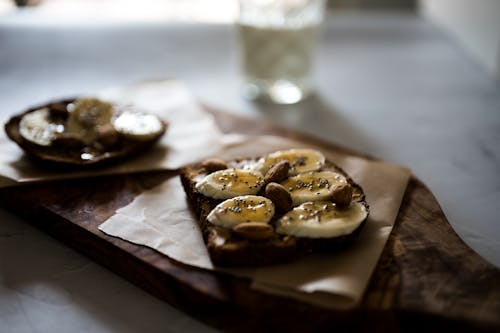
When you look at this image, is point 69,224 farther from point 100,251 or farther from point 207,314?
point 207,314

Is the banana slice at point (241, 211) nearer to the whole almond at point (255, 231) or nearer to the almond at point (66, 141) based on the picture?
the whole almond at point (255, 231)

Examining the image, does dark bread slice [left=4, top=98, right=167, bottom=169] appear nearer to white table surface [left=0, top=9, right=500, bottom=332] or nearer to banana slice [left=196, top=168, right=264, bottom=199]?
white table surface [left=0, top=9, right=500, bottom=332]

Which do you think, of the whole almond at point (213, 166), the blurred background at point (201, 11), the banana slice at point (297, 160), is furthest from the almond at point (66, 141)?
the blurred background at point (201, 11)

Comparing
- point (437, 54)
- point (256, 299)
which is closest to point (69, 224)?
point (256, 299)

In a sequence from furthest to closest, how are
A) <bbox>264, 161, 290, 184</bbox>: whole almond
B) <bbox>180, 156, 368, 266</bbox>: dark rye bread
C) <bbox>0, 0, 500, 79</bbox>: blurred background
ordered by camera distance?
1. <bbox>0, 0, 500, 79</bbox>: blurred background
2. <bbox>264, 161, 290, 184</bbox>: whole almond
3. <bbox>180, 156, 368, 266</bbox>: dark rye bread

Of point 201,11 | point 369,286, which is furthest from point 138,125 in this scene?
point 201,11

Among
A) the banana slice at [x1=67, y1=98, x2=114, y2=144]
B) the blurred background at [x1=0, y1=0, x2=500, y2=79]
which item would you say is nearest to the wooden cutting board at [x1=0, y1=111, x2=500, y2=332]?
the banana slice at [x1=67, y1=98, x2=114, y2=144]
